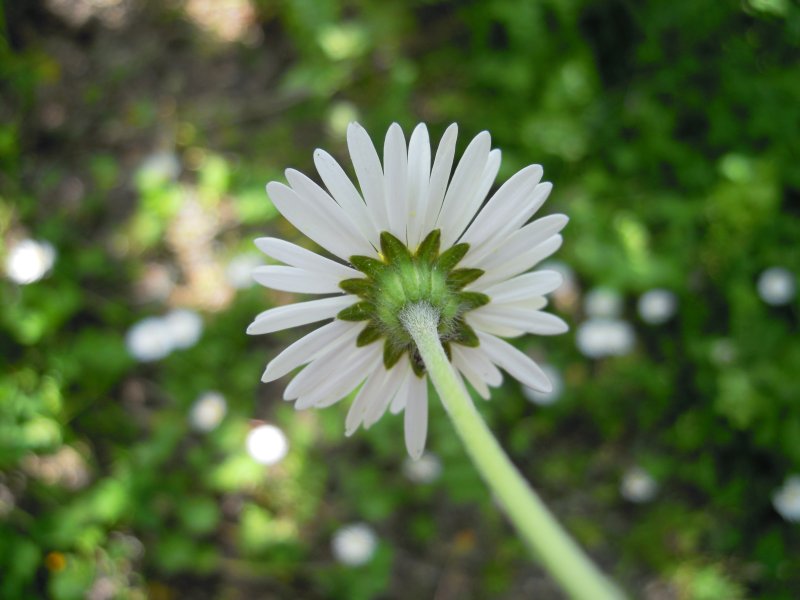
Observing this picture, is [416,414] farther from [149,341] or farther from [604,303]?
[149,341]

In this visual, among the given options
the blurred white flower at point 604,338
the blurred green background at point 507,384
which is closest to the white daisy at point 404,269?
the blurred green background at point 507,384

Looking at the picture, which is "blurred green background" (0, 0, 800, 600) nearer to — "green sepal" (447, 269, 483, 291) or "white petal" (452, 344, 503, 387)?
"white petal" (452, 344, 503, 387)

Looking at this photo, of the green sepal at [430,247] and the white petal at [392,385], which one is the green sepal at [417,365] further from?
the green sepal at [430,247]

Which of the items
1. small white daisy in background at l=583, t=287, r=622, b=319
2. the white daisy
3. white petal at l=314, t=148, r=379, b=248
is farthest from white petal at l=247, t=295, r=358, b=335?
small white daisy in background at l=583, t=287, r=622, b=319

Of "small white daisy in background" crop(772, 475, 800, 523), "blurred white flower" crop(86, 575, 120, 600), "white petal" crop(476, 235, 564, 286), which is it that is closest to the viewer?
"white petal" crop(476, 235, 564, 286)

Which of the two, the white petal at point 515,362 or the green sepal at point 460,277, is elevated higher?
the green sepal at point 460,277
